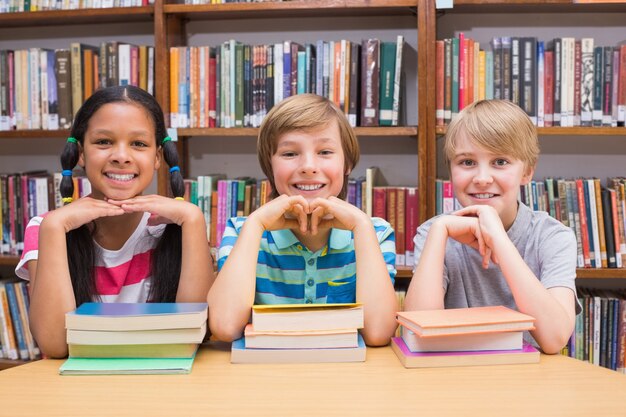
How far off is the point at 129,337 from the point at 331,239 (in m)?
0.54

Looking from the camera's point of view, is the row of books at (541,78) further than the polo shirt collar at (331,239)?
Yes

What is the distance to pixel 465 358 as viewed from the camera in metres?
1.08

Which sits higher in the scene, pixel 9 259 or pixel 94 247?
pixel 94 247

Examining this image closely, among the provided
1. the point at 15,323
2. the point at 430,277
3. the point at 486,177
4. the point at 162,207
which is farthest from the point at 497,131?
the point at 15,323

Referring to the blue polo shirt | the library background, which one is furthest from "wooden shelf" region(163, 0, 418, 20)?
the blue polo shirt

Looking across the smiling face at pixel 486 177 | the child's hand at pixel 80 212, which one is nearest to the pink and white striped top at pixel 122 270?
the child's hand at pixel 80 212

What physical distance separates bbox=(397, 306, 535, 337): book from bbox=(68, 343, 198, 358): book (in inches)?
15.3

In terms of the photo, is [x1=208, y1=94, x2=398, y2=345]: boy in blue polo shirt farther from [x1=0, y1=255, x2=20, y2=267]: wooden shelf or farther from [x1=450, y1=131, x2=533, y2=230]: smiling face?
[x1=0, y1=255, x2=20, y2=267]: wooden shelf

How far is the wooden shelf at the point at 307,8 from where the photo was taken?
235cm

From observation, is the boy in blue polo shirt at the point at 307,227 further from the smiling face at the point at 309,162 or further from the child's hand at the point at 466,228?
the child's hand at the point at 466,228

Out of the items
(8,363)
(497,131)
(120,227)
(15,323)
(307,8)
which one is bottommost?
(8,363)

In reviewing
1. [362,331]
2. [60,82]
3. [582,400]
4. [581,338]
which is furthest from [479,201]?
[60,82]

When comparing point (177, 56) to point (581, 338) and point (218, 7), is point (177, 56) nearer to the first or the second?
point (218, 7)

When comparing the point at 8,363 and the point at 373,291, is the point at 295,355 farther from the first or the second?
the point at 8,363
